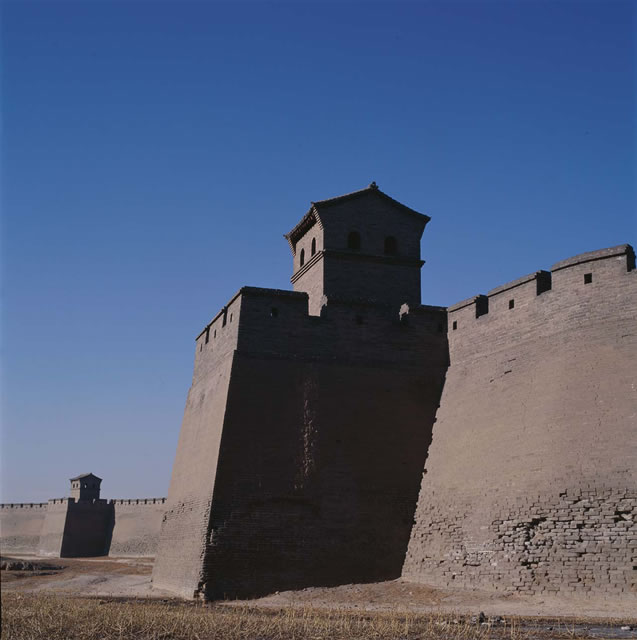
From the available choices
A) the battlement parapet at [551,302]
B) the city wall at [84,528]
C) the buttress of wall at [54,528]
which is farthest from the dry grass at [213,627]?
the buttress of wall at [54,528]

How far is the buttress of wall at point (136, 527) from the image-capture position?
35844 mm

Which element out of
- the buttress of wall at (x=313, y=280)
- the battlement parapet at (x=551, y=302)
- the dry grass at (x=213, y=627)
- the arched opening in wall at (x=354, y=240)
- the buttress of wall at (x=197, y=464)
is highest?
the arched opening in wall at (x=354, y=240)

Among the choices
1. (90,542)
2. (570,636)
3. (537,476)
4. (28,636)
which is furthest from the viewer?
(90,542)

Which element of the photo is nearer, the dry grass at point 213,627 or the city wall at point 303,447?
the dry grass at point 213,627

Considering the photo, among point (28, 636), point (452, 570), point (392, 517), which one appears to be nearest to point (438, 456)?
point (392, 517)

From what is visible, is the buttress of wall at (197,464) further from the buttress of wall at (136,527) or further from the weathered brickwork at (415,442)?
the buttress of wall at (136,527)

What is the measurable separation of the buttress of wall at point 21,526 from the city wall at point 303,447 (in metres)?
27.5

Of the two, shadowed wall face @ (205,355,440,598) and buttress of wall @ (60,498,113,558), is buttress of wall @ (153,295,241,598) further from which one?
buttress of wall @ (60,498,113,558)

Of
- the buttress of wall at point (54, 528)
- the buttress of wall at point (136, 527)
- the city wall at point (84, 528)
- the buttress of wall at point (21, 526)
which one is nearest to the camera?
the buttress of wall at point (136, 527)

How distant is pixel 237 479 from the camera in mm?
16141

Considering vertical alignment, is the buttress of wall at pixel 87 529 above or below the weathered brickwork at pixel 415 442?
below

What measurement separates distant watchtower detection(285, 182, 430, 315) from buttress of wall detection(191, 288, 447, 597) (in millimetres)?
2166

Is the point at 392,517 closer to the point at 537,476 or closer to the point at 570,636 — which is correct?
the point at 537,476

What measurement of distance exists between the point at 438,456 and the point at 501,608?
4844 mm
